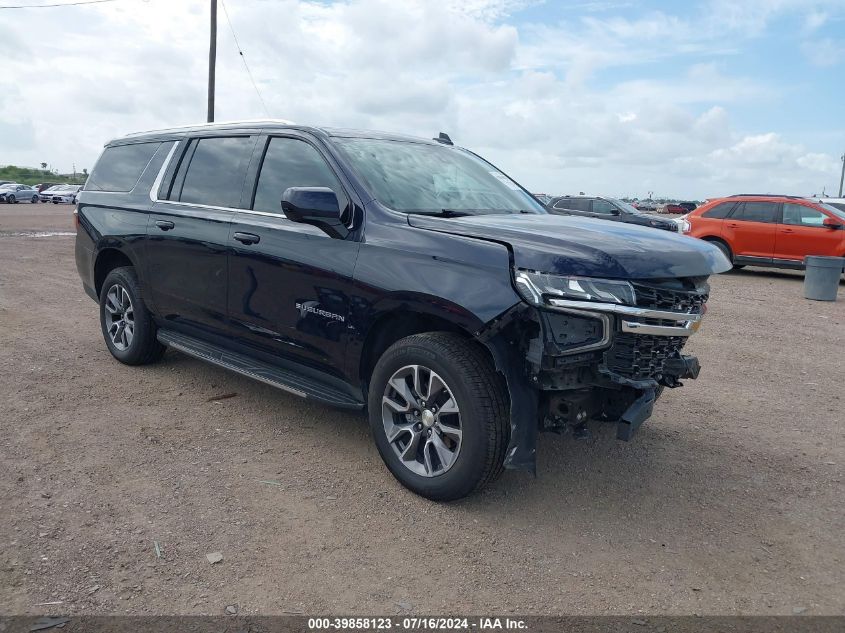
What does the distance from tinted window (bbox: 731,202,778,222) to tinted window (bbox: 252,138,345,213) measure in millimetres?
13113

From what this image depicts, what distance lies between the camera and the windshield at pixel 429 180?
4.11 metres

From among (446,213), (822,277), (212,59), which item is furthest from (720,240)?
(212,59)

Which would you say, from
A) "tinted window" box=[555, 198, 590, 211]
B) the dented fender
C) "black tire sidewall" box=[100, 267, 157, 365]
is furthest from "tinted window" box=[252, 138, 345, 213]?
"tinted window" box=[555, 198, 590, 211]

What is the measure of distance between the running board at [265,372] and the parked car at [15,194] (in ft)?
154

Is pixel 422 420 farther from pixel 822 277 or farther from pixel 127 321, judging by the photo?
pixel 822 277

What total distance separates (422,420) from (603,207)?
59.1ft

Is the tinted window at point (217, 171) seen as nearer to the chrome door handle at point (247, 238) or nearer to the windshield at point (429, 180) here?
the chrome door handle at point (247, 238)

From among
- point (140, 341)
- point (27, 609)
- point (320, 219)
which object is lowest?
point (27, 609)

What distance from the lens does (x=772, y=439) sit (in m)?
4.81

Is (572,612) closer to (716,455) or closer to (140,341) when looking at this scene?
(716,455)

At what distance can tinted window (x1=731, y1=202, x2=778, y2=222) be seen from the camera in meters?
14.8

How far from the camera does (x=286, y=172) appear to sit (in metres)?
4.46

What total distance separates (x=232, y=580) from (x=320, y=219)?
193 cm


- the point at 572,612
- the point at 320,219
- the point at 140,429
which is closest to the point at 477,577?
the point at 572,612
